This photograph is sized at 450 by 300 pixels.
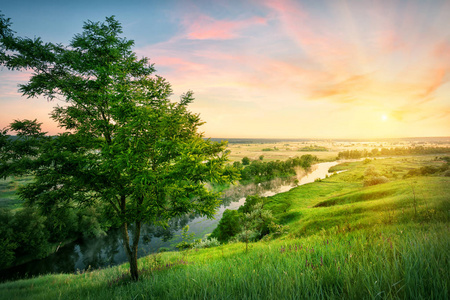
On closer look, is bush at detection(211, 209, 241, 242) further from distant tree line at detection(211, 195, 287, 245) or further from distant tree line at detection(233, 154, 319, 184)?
distant tree line at detection(233, 154, 319, 184)

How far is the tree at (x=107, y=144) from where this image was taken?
6.45 m

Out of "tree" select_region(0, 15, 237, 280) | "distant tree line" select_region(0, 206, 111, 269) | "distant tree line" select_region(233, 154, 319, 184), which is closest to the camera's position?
"tree" select_region(0, 15, 237, 280)

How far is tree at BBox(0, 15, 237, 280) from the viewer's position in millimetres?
6453

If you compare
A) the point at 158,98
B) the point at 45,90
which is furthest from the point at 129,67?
the point at 45,90

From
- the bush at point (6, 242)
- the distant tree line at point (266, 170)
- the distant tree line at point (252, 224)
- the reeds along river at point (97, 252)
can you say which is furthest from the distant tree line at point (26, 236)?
the distant tree line at point (266, 170)

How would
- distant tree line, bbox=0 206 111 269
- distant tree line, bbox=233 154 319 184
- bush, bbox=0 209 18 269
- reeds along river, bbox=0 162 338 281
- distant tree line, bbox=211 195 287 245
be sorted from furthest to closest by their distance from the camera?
distant tree line, bbox=233 154 319 184, reeds along river, bbox=0 162 338 281, distant tree line, bbox=0 206 111 269, bush, bbox=0 209 18 269, distant tree line, bbox=211 195 287 245

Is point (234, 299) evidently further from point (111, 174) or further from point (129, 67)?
point (129, 67)

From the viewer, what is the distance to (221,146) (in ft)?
28.6

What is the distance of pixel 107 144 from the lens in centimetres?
659

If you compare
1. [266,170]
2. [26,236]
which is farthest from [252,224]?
[266,170]

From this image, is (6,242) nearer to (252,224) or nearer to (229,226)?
(229,226)

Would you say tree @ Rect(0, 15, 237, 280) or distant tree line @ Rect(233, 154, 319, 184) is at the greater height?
tree @ Rect(0, 15, 237, 280)

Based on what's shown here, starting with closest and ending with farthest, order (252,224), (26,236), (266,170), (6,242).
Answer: (252,224) < (6,242) < (26,236) < (266,170)

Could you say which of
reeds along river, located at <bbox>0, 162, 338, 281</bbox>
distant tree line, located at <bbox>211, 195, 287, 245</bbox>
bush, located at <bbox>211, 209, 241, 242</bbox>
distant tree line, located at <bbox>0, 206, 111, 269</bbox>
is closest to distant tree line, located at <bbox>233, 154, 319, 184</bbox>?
reeds along river, located at <bbox>0, 162, 338, 281</bbox>
